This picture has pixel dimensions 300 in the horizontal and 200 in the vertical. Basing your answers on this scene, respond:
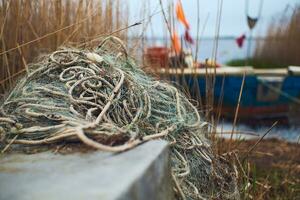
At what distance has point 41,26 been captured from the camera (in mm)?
2730

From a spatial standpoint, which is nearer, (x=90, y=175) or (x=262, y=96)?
(x=90, y=175)

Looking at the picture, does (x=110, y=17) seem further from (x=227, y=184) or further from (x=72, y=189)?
(x=72, y=189)

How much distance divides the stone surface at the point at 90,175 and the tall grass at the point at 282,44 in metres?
8.28

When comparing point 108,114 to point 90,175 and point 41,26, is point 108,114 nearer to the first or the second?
point 90,175

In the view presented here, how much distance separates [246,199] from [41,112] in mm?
1175

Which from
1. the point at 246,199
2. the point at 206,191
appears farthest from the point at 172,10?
the point at 206,191

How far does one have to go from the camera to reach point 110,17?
3.19 meters

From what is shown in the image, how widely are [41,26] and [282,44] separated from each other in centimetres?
746

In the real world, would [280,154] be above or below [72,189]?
below

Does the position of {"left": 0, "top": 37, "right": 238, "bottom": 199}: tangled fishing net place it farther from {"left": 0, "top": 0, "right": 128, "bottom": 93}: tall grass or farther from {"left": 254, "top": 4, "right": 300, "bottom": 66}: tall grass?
{"left": 254, "top": 4, "right": 300, "bottom": 66}: tall grass

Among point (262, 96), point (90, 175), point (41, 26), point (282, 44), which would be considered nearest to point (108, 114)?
point (90, 175)

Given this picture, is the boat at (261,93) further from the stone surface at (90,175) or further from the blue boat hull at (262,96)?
the stone surface at (90,175)

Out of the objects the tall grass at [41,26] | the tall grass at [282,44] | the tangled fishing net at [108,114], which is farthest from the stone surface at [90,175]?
the tall grass at [282,44]

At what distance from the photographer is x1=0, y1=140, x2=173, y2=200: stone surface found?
3.04ft
